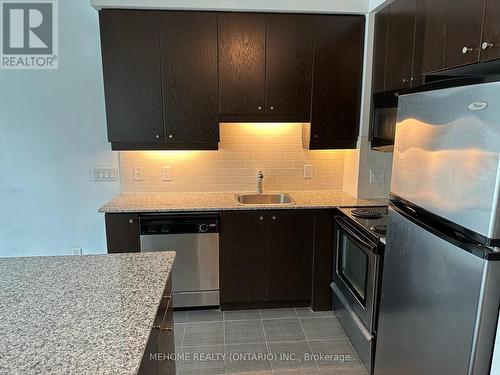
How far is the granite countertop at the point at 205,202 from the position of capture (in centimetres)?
266

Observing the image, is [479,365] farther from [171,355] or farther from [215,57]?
[215,57]

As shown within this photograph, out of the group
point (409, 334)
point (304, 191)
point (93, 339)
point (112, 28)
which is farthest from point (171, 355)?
point (112, 28)

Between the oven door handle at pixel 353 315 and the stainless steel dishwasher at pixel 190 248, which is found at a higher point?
the stainless steel dishwasher at pixel 190 248

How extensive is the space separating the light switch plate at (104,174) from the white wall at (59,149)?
48 mm

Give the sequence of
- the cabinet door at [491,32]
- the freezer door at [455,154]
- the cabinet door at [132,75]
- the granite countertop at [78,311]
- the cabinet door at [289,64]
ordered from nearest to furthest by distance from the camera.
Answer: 1. the granite countertop at [78,311]
2. the freezer door at [455,154]
3. the cabinet door at [491,32]
4. the cabinet door at [132,75]
5. the cabinet door at [289,64]

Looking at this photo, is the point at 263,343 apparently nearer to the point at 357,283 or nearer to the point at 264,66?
the point at 357,283

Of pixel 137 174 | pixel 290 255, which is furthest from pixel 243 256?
pixel 137 174

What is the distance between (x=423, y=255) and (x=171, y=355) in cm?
125

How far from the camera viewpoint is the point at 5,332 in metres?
1.03

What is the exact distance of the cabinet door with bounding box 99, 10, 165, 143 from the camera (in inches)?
103

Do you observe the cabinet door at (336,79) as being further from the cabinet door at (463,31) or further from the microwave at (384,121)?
the cabinet door at (463,31)

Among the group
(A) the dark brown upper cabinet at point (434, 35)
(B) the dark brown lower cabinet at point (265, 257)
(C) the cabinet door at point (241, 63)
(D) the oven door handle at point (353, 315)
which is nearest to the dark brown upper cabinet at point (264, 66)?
(C) the cabinet door at point (241, 63)

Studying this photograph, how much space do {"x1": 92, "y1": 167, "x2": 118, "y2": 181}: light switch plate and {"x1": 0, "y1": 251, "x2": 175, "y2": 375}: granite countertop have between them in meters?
1.55

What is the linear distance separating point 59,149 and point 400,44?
9.28 ft
